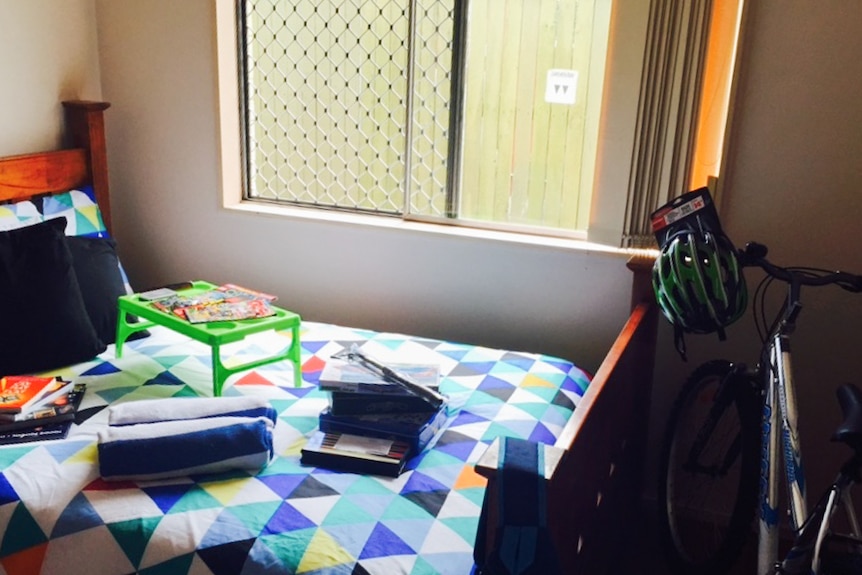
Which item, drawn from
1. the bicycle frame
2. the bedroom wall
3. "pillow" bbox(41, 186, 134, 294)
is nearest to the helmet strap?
the bicycle frame

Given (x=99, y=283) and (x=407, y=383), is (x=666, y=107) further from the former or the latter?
(x=99, y=283)

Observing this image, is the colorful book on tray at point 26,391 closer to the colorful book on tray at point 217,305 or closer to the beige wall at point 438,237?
the colorful book on tray at point 217,305

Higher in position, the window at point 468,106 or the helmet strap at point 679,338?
the window at point 468,106

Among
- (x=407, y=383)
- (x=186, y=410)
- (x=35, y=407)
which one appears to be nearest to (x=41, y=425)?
(x=35, y=407)

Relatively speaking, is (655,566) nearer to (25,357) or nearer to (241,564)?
(241,564)

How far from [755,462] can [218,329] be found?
151 cm

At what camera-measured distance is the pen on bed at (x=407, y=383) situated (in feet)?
6.25

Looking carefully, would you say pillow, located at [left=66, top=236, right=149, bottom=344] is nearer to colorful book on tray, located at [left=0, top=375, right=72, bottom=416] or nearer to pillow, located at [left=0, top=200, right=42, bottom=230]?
pillow, located at [left=0, top=200, right=42, bottom=230]

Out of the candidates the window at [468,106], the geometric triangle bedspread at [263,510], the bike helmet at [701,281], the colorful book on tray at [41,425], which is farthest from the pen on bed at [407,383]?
the window at [468,106]

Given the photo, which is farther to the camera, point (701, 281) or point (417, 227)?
point (417, 227)

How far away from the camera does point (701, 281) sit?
6.15 ft

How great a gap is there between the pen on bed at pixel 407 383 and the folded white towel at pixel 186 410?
28 centimetres

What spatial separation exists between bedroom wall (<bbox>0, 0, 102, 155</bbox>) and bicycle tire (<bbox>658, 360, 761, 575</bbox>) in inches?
94.8

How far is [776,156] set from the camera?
2.24 meters
